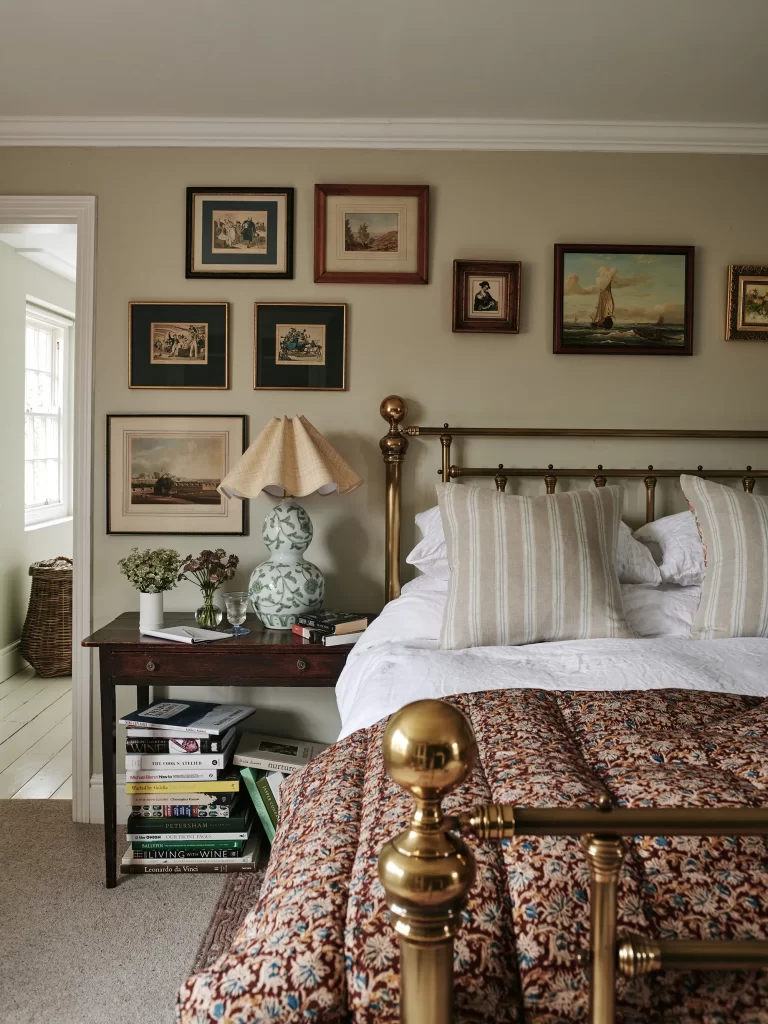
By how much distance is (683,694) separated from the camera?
5.56ft

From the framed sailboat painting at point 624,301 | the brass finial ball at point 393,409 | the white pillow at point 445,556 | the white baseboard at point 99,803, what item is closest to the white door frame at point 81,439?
the white baseboard at point 99,803

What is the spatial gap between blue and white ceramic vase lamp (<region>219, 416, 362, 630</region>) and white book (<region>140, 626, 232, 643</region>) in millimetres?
176

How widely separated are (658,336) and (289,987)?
2592mm

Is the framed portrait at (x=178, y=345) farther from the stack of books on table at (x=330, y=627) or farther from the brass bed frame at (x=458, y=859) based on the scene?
the brass bed frame at (x=458, y=859)

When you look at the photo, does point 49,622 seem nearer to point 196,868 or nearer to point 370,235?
point 196,868

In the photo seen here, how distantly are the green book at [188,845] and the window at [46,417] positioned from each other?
10.3ft

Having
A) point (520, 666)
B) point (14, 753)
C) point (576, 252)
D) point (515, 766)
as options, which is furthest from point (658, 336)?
point (14, 753)

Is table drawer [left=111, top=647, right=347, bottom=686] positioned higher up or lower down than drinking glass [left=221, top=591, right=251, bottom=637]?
lower down

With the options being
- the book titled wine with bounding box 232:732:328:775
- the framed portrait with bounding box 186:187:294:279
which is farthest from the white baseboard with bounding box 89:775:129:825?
the framed portrait with bounding box 186:187:294:279

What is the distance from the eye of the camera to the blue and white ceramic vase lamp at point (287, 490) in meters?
2.61

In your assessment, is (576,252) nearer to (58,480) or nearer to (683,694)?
(683,694)

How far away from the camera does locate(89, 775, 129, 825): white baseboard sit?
2934 mm

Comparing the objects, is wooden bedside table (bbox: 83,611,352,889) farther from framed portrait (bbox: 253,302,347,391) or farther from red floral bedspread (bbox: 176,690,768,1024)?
red floral bedspread (bbox: 176,690,768,1024)

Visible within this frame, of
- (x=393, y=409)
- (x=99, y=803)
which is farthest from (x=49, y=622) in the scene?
(x=393, y=409)
